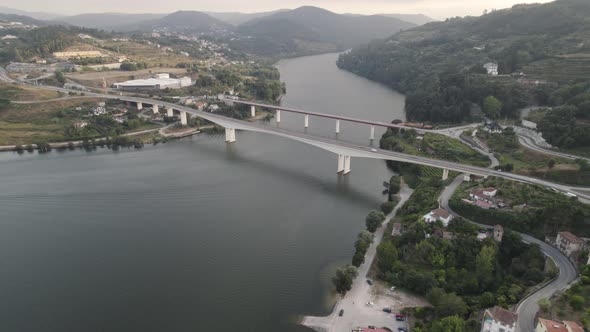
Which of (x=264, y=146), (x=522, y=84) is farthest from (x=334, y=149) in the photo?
(x=522, y=84)

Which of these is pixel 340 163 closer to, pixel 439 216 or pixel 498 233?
pixel 439 216

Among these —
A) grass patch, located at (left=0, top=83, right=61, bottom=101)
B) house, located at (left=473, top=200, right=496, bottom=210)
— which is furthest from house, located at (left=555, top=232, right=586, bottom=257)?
grass patch, located at (left=0, top=83, right=61, bottom=101)

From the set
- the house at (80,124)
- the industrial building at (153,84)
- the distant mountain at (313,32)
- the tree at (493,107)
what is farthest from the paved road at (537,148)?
the distant mountain at (313,32)

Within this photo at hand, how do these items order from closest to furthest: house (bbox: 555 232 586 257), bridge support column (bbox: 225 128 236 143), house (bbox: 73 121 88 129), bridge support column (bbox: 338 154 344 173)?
1. house (bbox: 555 232 586 257)
2. bridge support column (bbox: 338 154 344 173)
3. bridge support column (bbox: 225 128 236 143)
4. house (bbox: 73 121 88 129)

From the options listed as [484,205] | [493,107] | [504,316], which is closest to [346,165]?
[484,205]

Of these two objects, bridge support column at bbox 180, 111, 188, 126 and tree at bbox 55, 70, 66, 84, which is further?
tree at bbox 55, 70, 66, 84

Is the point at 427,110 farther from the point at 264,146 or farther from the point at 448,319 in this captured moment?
the point at 448,319

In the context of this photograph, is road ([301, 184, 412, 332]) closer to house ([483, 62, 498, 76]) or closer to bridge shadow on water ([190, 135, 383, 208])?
bridge shadow on water ([190, 135, 383, 208])
